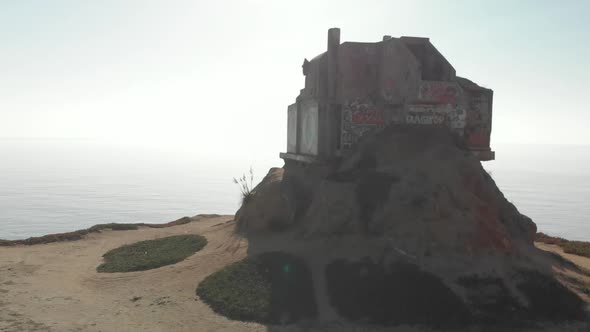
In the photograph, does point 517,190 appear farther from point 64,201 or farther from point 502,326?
point 502,326

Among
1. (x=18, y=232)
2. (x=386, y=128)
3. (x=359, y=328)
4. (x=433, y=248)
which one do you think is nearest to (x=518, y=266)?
(x=433, y=248)

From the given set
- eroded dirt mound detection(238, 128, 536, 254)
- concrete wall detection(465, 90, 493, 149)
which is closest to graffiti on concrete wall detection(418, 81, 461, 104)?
concrete wall detection(465, 90, 493, 149)

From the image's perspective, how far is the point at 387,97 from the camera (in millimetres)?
24109

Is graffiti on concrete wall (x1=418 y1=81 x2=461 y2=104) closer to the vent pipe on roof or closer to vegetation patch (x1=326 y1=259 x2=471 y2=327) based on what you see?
the vent pipe on roof

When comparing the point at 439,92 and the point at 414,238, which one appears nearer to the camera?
the point at 414,238

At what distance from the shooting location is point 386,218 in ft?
65.3

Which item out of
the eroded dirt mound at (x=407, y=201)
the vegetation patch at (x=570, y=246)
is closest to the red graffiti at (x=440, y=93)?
the eroded dirt mound at (x=407, y=201)

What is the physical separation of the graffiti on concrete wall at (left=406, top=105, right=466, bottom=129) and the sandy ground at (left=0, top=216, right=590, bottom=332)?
9.57 m

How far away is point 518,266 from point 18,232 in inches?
4068

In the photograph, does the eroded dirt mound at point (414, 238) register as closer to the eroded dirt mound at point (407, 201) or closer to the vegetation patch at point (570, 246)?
the eroded dirt mound at point (407, 201)

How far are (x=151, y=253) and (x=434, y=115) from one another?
725 inches

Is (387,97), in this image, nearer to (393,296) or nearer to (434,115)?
(434,115)

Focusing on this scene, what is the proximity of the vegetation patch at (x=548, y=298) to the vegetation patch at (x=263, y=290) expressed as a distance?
28.6ft

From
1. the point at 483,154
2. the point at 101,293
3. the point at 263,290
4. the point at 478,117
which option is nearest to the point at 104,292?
the point at 101,293
